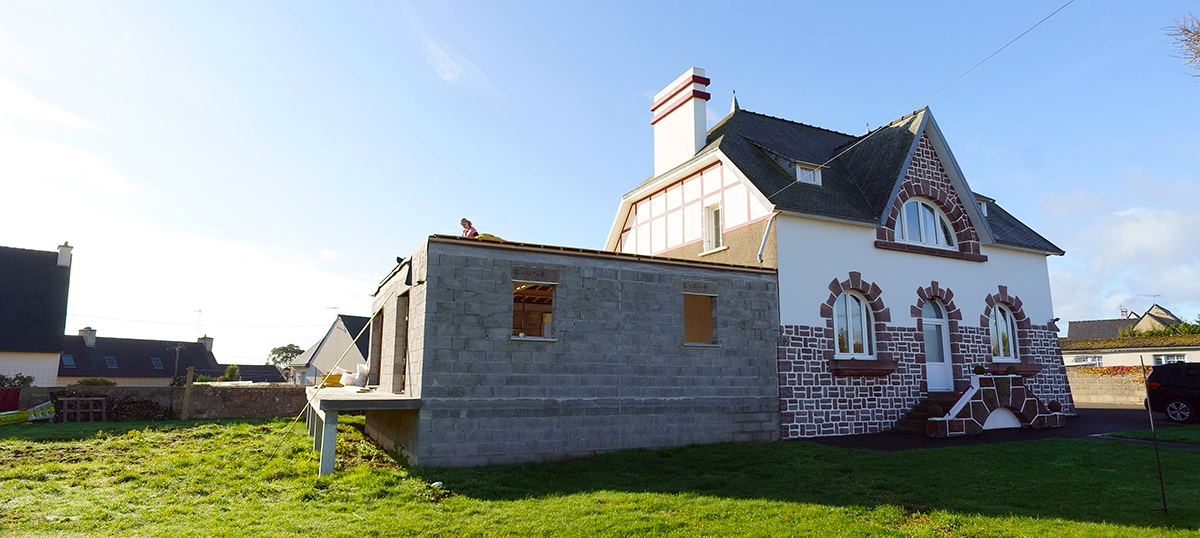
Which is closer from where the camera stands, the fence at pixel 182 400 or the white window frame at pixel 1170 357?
the fence at pixel 182 400

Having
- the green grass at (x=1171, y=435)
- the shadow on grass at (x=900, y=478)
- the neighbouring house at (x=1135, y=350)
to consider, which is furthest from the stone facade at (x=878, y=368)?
the neighbouring house at (x=1135, y=350)

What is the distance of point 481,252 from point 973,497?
7.53m

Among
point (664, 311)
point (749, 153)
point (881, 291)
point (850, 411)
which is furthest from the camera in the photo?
point (749, 153)

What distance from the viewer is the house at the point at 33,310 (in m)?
27.4

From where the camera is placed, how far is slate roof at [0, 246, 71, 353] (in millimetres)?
27781

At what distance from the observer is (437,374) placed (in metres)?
10.0

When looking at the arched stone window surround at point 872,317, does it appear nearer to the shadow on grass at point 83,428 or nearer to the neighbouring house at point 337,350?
the shadow on grass at point 83,428

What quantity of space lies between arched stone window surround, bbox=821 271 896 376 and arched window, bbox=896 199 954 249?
197cm

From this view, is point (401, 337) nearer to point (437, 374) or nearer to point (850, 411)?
point (437, 374)

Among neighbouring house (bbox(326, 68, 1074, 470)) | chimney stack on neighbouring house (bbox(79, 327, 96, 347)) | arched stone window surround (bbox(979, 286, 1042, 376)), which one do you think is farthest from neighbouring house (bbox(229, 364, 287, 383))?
arched stone window surround (bbox(979, 286, 1042, 376))

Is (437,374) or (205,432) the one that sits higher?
(437,374)

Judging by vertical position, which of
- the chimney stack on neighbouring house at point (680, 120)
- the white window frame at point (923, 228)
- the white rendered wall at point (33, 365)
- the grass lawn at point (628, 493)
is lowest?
the grass lawn at point (628, 493)

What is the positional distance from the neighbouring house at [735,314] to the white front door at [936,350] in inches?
2.2

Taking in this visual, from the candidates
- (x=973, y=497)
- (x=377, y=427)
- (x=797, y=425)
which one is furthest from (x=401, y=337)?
(x=973, y=497)
